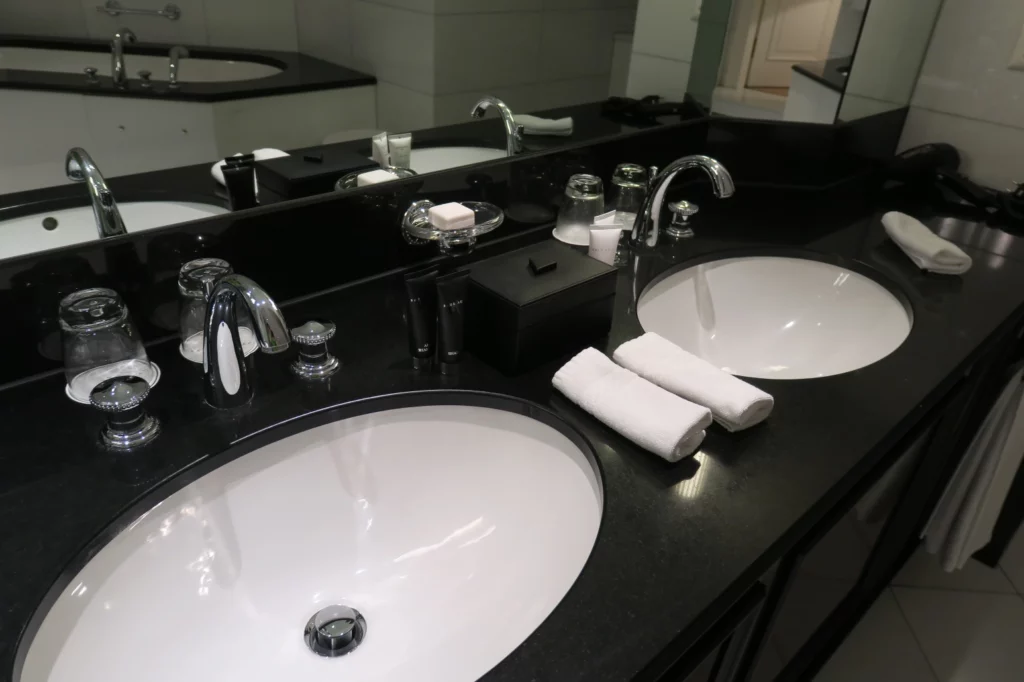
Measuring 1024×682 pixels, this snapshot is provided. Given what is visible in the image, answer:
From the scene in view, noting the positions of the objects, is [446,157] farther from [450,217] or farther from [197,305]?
[197,305]

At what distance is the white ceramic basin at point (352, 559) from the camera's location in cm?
68

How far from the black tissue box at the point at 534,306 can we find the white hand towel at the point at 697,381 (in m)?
0.07

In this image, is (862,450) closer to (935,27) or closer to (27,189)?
(27,189)

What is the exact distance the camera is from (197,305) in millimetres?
894

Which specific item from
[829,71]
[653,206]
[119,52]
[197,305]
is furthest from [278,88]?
[829,71]

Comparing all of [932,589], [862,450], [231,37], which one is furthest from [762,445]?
[932,589]

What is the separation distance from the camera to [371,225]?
42.7 inches

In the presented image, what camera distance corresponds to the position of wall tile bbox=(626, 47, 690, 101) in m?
1.30

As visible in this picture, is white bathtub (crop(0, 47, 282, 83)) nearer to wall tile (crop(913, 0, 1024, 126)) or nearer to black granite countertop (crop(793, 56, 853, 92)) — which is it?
black granite countertop (crop(793, 56, 853, 92))

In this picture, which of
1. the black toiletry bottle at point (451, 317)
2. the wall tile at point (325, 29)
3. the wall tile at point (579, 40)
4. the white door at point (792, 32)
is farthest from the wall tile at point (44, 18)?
the white door at point (792, 32)

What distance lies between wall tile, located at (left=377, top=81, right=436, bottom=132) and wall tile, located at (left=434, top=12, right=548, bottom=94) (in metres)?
0.03

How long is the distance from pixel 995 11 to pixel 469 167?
130 centimetres

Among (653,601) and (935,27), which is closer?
(653,601)

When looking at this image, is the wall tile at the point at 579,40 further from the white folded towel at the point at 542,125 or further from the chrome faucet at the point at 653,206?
the chrome faucet at the point at 653,206
